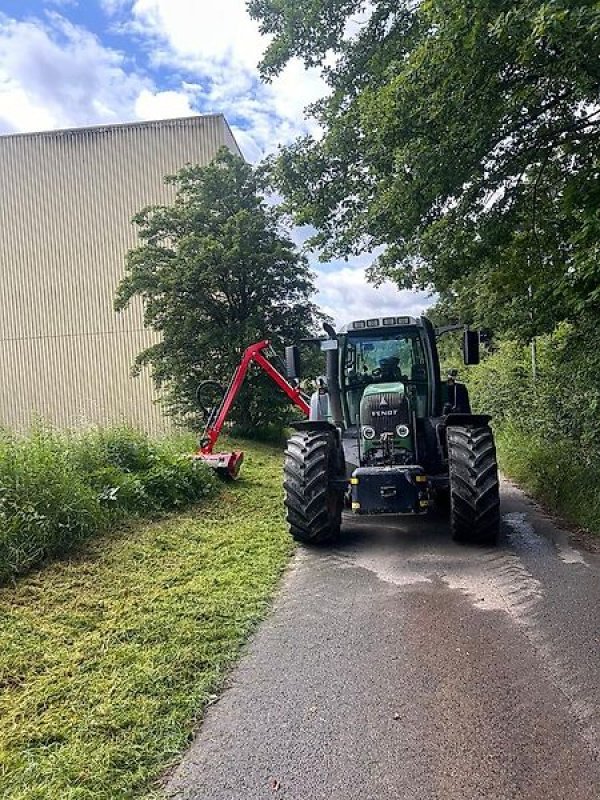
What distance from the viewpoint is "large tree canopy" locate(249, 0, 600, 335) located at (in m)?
5.70

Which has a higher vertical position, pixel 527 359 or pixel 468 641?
pixel 527 359

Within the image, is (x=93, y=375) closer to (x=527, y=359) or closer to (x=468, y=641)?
(x=527, y=359)

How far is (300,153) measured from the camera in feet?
32.7

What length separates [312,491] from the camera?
6605mm

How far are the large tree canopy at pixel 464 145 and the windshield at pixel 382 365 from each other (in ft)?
4.09

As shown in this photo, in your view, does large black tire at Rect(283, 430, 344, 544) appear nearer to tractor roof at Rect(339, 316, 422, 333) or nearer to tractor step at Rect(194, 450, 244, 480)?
tractor roof at Rect(339, 316, 422, 333)

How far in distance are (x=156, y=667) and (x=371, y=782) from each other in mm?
1562

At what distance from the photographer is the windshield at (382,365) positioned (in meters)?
7.94

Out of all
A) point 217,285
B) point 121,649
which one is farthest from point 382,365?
point 217,285

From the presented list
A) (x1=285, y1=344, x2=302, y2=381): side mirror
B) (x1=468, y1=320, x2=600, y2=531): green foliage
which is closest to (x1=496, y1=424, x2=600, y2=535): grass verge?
(x1=468, y1=320, x2=600, y2=531): green foliage

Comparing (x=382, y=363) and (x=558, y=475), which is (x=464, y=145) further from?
(x=558, y=475)

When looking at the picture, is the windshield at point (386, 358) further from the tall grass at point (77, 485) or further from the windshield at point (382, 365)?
the tall grass at point (77, 485)

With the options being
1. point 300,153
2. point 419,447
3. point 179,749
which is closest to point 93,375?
point 300,153

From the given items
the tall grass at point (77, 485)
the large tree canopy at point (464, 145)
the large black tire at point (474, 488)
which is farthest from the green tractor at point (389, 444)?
the tall grass at point (77, 485)
